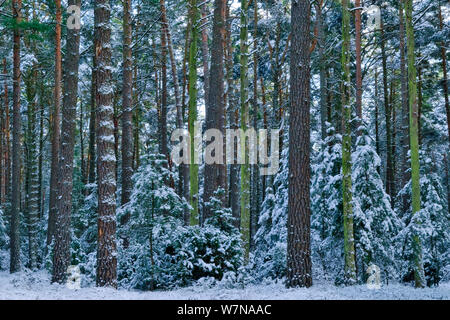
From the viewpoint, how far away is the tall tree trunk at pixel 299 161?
8.92 m

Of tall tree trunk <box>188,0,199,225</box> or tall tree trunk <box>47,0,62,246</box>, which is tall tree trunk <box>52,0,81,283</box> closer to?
tall tree trunk <box>188,0,199,225</box>

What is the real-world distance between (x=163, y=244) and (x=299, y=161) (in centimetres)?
471

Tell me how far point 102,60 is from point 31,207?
38.3ft

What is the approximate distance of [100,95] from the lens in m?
9.48

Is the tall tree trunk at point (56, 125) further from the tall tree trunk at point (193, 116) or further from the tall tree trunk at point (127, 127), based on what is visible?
the tall tree trunk at point (193, 116)

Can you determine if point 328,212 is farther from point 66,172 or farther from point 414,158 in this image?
point 66,172

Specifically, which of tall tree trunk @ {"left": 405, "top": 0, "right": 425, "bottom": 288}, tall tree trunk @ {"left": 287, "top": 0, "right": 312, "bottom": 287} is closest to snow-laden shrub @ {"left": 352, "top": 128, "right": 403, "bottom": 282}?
tall tree trunk @ {"left": 405, "top": 0, "right": 425, "bottom": 288}

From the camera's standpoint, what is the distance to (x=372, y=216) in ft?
40.9

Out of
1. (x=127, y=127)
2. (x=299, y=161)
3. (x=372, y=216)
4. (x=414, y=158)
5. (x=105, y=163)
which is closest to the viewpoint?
(x=299, y=161)

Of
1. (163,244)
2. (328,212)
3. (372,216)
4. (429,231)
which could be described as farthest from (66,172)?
(429,231)

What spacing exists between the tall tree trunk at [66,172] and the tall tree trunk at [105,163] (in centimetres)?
267

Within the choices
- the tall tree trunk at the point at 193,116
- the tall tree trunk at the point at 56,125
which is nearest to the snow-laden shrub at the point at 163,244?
the tall tree trunk at the point at 193,116

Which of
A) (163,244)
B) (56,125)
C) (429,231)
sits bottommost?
(163,244)
